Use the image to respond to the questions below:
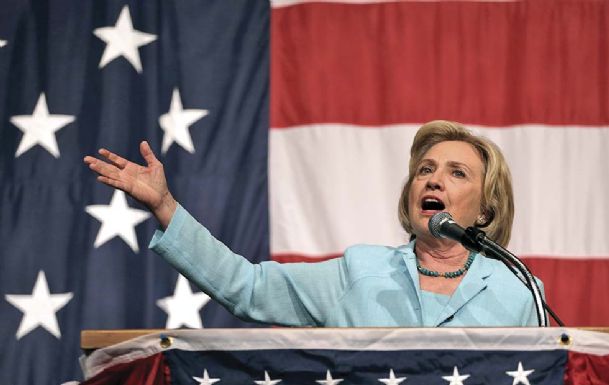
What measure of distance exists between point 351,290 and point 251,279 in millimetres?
232

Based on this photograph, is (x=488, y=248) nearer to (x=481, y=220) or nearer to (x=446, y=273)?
(x=446, y=273)

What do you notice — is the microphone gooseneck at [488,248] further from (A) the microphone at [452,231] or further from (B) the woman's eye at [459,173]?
(B) the woman's eye at [459,173]

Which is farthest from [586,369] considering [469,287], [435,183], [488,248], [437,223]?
[435,183]

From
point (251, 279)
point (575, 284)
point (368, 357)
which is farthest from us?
point (575, 284)

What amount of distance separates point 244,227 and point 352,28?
0.82m

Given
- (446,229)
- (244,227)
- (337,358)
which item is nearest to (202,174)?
(244,227)

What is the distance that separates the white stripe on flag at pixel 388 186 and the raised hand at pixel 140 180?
56.9 inches

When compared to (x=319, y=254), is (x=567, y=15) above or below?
above

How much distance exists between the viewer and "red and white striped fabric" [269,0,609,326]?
3523 mm

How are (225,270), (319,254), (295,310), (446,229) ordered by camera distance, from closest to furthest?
1. (446,229)
2. (225,270)
3. (295,310)
4. (319,254)

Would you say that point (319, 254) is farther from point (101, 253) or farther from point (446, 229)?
point (446, 229)

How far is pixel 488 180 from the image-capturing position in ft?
8.39

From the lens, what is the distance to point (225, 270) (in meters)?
2.22

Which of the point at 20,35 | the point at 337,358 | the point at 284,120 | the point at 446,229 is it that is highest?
the point at 20,35
